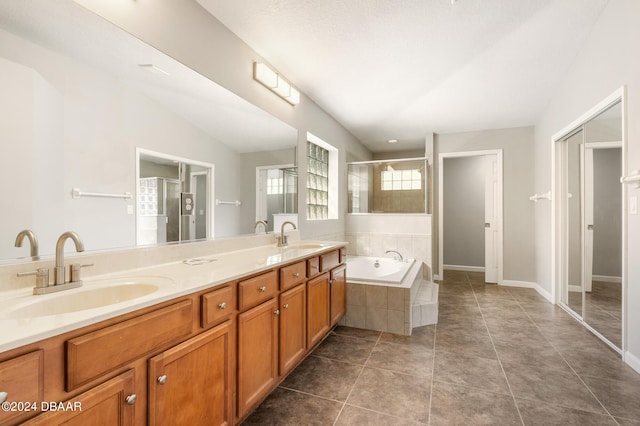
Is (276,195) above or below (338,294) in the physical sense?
above

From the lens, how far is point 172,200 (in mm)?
1749

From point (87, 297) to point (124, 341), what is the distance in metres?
0.38

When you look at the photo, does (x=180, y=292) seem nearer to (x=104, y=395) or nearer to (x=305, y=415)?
(x=104, y=395)

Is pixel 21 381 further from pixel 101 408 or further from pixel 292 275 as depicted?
pixel 292 275

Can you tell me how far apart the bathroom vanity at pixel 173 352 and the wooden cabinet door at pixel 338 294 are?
1.96 feet

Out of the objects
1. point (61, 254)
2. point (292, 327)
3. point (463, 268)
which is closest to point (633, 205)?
point (292, 327)

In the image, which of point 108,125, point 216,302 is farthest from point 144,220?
point 216,302

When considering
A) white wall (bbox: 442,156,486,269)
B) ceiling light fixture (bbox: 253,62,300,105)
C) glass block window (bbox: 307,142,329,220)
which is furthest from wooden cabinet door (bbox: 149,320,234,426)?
white wall (bbox: 442,156,486,269)

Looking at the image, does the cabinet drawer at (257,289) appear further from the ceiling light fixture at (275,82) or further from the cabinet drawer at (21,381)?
the ceiling light fixture at (275,82)

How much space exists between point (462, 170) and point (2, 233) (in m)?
6.29

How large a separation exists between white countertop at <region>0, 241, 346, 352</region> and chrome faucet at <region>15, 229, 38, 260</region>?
136mm

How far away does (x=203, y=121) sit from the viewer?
1.96m

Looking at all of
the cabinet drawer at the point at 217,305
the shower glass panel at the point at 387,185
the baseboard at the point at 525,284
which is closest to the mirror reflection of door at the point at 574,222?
the baseboard at the point at 525,284

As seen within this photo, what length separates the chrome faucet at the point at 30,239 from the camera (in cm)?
113
